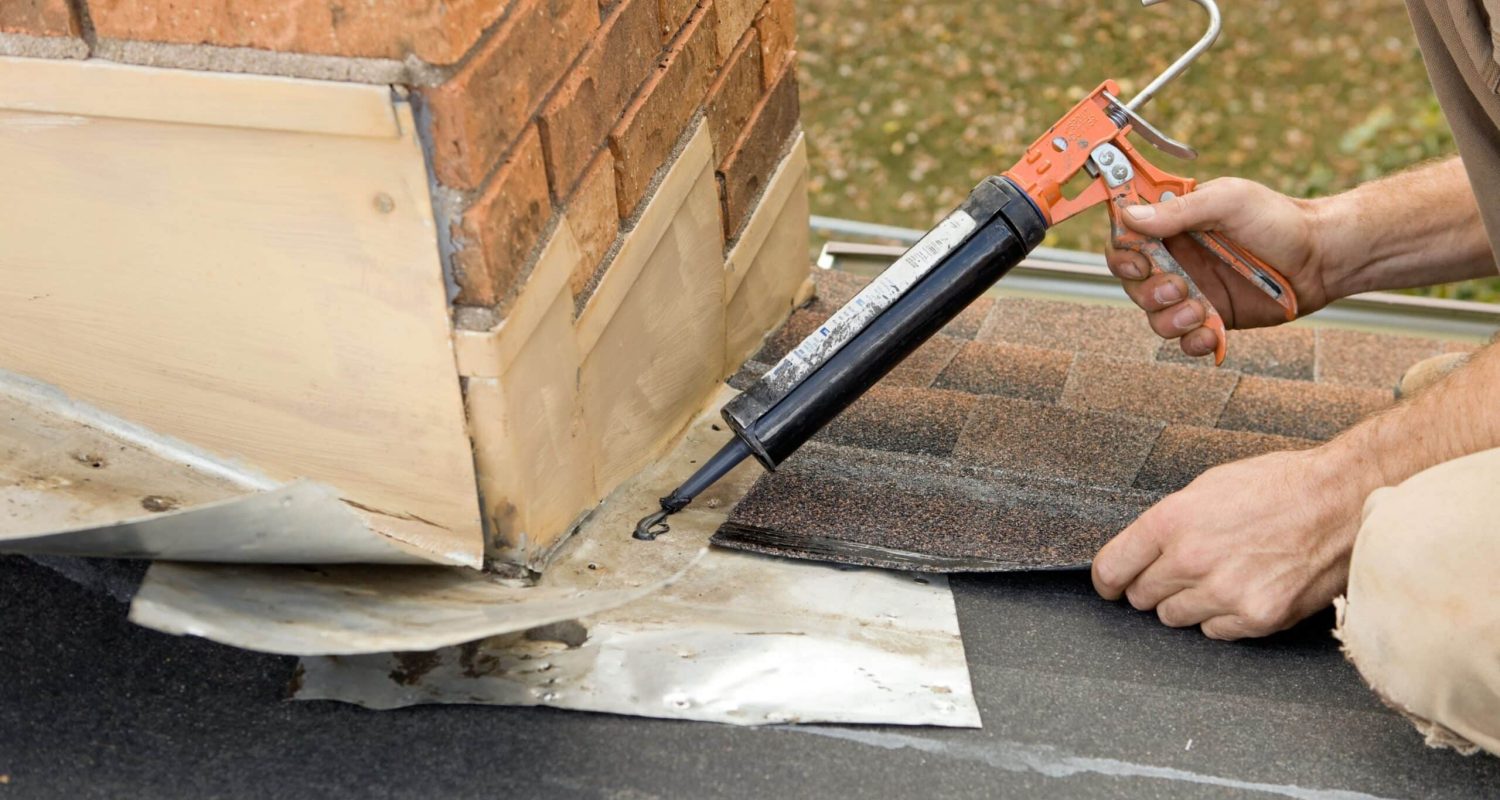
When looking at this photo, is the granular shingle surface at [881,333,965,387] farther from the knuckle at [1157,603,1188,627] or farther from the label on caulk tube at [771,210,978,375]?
the knuckle at [1157,603,1188,627]

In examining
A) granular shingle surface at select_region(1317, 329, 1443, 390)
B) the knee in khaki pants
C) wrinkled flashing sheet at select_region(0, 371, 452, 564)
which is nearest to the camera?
wrinkled flashing sheet at select_region(0, 371, 452, 564)

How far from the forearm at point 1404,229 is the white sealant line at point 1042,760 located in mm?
1014

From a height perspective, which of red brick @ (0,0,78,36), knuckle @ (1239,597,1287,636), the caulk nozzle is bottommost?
the caulk nozzle

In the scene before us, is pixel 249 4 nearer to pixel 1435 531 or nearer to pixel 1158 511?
pixel 1158 511

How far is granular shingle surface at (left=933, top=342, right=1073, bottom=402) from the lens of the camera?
2029 mm

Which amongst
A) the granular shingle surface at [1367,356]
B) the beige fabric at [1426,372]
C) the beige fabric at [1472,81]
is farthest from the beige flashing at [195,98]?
the granular shingle surface at [1367,356]

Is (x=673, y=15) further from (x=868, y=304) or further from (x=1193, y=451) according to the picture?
(x=1193, y=451)

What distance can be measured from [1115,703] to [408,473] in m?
0.75

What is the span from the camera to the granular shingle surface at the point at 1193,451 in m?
1.71

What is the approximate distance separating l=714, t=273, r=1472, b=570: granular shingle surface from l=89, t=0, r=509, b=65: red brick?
0.65 metres

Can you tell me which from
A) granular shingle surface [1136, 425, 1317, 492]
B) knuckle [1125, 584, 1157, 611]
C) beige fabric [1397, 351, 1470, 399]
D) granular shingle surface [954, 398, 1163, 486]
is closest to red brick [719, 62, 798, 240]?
granular shingle surface [954, 398, 1163, 486]

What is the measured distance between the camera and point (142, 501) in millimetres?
1325

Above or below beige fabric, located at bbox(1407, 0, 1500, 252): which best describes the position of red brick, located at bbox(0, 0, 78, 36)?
above

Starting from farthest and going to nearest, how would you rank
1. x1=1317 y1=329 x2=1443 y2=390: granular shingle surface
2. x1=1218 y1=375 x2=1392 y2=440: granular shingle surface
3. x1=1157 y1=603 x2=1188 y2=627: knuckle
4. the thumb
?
x1=1317 y1=329 x2=1443 y2=390: granular shingle surface → x1=1218 y1=375 x2=1392 y2=440: granular shingle surface → the thumb → x1=1157 y1=603 x2=1188 y2=627: knuckle
